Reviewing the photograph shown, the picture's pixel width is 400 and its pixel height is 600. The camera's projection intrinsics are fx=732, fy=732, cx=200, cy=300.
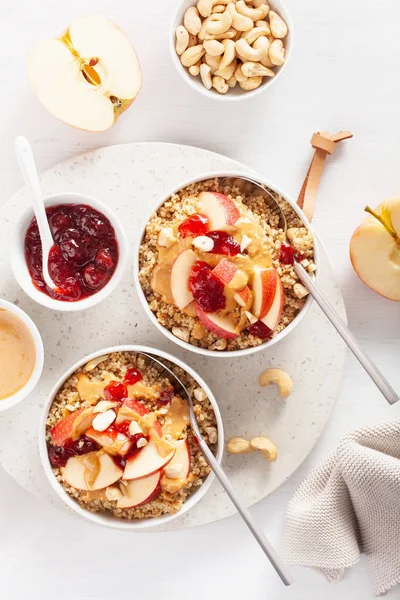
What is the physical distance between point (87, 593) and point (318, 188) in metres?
1.31

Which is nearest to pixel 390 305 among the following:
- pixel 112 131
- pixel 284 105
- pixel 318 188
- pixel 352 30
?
pixel 318 188

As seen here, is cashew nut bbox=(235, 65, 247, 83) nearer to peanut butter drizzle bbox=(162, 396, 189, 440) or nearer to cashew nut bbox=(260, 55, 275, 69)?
cashew nut bbox=(260, 55, 275, 69)

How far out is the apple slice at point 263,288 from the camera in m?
1.67

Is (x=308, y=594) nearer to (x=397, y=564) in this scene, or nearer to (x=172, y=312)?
(x=397, y=564)

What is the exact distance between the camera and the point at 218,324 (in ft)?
5.54

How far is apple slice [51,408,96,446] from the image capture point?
5.60 feet

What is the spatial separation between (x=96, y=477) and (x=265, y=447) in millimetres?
455

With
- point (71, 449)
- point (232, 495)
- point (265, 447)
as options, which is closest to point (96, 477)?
point (71, 449)

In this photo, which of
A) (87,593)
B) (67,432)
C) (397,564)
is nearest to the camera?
(67,432)

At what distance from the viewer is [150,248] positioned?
179cm

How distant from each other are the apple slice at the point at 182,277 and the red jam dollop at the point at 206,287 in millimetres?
12

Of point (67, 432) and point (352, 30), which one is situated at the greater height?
point (352, 30)

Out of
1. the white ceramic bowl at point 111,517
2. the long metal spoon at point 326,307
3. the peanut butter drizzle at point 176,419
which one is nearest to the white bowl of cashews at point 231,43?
the long metal spoon at point 326,307

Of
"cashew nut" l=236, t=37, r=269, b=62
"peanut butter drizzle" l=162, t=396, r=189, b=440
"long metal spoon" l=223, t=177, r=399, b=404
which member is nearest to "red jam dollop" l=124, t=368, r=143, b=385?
"peanut butter drizzle" l=162, t=396, r=189, b=440
